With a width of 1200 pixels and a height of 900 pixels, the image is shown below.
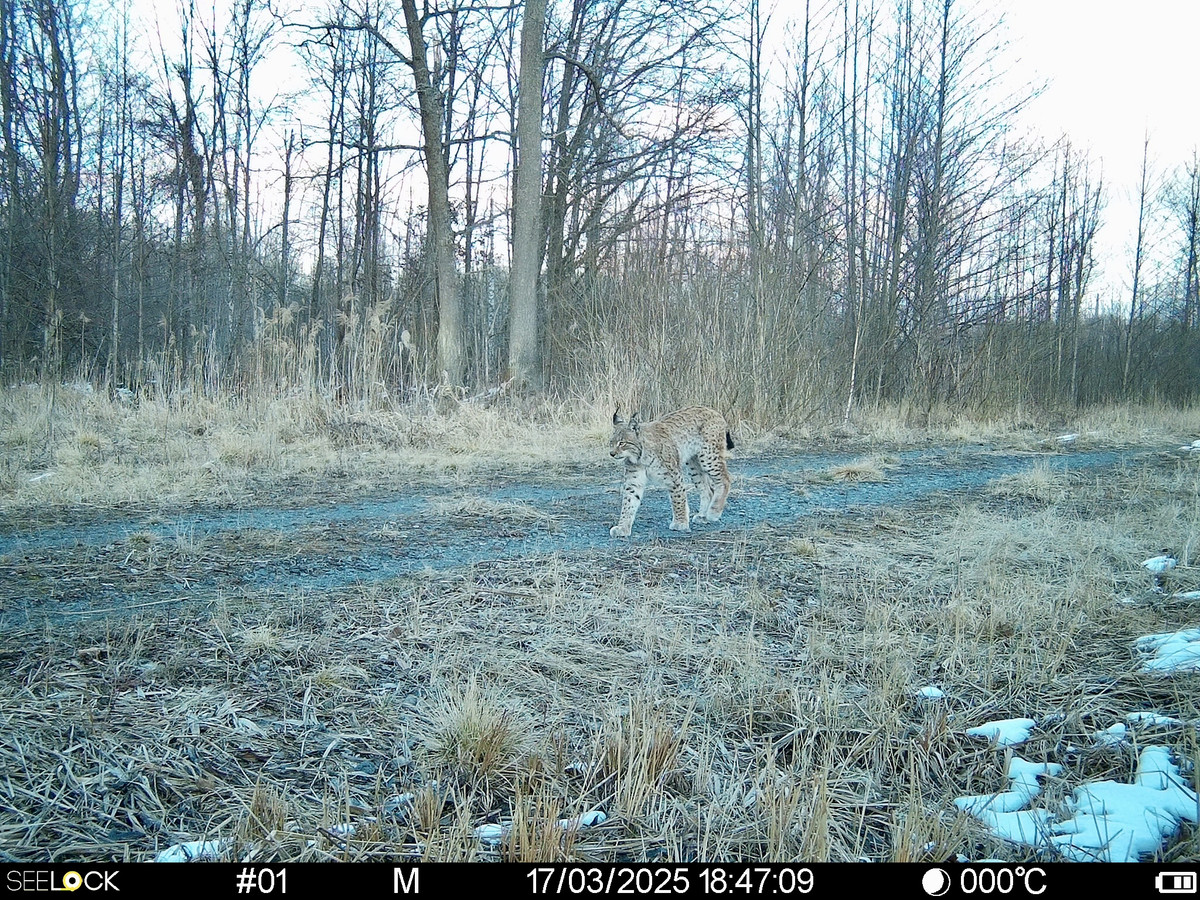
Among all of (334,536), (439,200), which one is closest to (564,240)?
(439,200)

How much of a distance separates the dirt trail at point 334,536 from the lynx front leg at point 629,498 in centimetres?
18

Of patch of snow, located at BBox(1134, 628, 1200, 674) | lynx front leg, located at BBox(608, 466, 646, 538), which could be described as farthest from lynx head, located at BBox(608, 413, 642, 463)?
patch of snow, located at BBox(1134, 628, 1200, 674)

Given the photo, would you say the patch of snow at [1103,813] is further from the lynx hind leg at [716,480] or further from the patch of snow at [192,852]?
the lynx hind leg at [716,480]

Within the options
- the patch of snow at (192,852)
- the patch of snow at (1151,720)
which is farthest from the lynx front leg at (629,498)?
the patch of snow at (192,852)

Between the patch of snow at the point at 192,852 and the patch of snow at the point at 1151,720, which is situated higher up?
the patch of snow at the point at 1151,720

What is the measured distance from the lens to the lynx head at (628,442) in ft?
20.5

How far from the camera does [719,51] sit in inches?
688

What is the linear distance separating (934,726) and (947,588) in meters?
1.92

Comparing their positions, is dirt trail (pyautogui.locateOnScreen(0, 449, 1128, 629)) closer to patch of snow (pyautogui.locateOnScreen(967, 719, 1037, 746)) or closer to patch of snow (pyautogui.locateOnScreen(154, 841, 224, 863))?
patch of snow (pyautogui.locateOnScreen(154, 841, 224, 863))
